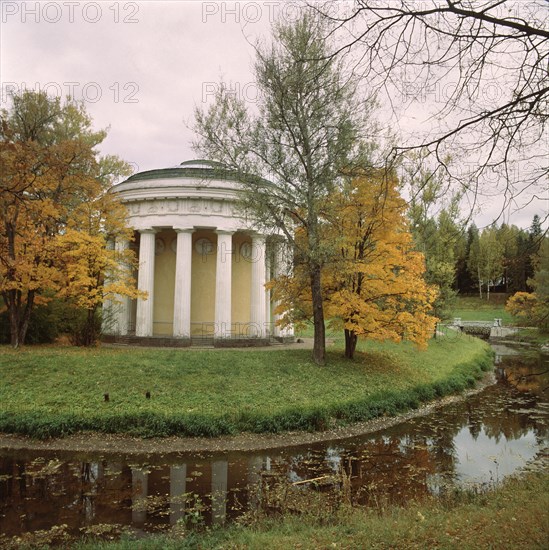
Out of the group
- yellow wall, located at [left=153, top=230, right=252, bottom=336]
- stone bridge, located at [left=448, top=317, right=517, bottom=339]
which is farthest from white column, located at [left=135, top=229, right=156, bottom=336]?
stone bridge, located at [left=448, top=317, right=517, bottom=339]

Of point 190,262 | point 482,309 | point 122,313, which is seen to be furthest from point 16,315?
point 482,309

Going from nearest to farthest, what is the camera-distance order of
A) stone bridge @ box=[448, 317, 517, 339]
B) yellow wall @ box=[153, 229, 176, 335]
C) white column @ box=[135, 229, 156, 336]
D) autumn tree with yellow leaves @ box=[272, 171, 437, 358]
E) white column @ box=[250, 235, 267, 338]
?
1. autumn tree with yellow leaves @ box=[272, 171, 437, 358]
2. white column @ box=[135, 229, 156, 336]
3. white column @ box=[250, 235, 267, 338]
4. yellow wall @ box=[153, 229, 176, 335]
5. stone bridge @ box=[448, 317, 517, 339]

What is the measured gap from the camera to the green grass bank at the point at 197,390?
1265 centimetres

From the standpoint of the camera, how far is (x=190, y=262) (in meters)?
25.4

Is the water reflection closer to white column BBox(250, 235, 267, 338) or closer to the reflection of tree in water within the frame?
the reflection of tree in water

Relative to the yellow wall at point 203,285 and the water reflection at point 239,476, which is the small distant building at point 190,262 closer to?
→ the yellow wall at point 203,285

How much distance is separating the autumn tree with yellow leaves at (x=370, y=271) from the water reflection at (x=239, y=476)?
13.4 feet

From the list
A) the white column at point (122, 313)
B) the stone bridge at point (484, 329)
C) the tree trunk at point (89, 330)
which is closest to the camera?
the tree trunk at point (89, 330)

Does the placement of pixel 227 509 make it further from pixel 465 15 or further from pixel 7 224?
pixel 7 224

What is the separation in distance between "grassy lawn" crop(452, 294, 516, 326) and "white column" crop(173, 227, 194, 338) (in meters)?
44.2

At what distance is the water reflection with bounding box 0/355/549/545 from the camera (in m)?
8.03

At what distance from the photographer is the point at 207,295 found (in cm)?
2802

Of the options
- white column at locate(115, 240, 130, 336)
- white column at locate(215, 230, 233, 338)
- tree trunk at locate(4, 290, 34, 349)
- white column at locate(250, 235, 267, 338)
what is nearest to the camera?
tree trunk at locate(4, 290, 34, 349)

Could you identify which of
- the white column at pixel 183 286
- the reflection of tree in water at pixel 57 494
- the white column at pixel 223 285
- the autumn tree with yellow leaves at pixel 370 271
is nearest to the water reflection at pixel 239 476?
the reflection of tree in water at pixel 57 494
